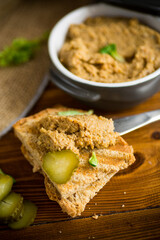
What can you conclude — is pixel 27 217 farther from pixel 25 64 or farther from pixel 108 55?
pixel 25 64

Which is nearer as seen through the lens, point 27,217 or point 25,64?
point 27,217

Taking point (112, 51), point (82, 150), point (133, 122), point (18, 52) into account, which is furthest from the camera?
point (18, 52)

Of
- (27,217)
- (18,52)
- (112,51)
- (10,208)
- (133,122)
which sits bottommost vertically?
(133,122)

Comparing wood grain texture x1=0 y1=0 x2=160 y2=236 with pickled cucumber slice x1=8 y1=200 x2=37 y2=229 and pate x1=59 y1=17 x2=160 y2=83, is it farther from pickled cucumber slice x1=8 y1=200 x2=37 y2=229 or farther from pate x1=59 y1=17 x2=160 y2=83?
pate x1=59 y1=17 x2=160 y2=83

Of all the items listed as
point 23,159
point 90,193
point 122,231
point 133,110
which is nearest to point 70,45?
Answer: point 133,110

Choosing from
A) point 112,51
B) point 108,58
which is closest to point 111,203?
point 108,58

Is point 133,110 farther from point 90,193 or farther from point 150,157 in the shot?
point 90,193
